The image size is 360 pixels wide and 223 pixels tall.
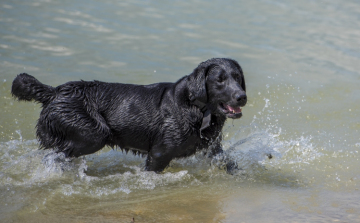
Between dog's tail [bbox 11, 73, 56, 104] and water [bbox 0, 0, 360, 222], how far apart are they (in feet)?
2.10

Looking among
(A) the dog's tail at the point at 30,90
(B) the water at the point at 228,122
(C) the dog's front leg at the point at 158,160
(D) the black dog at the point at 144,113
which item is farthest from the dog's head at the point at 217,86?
(A) the dog's tail at the point at 30,90

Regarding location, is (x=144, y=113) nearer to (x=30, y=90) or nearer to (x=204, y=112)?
(x=204, y=112)

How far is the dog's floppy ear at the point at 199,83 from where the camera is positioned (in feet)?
15.4

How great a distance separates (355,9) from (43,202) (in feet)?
32.7

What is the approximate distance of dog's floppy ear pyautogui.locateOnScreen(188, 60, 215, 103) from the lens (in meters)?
4.70

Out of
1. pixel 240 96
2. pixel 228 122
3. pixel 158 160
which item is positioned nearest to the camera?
pixel 240 96

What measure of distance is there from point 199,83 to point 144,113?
2.42 ft

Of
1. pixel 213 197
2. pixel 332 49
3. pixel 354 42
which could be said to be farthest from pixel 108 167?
pixel 354 42

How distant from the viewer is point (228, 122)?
703 centimetres

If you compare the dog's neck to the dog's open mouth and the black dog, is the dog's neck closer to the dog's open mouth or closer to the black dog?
the black dog

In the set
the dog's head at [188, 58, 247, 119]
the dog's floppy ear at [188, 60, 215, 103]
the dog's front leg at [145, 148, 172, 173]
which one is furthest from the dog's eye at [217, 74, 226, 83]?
the dog's front leg at [145, 148, 172, 173]

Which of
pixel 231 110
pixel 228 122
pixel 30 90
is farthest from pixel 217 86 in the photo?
pixel 228 122

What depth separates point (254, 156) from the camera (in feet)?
18.4

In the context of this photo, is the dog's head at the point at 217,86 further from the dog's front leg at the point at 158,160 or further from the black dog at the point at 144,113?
the dog's front leg at the point at 158,160
